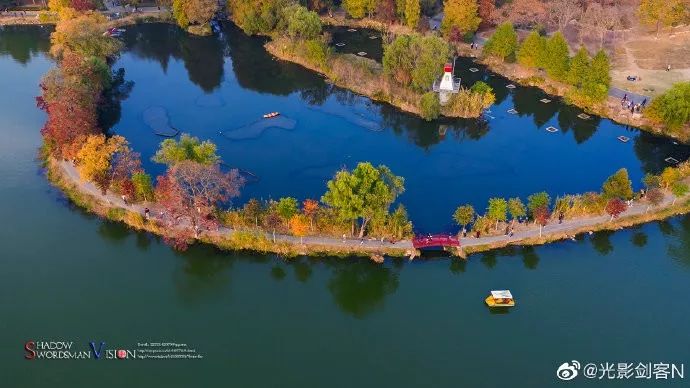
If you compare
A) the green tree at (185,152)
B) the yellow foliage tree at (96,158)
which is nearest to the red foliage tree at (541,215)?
the green tree at (185,152)

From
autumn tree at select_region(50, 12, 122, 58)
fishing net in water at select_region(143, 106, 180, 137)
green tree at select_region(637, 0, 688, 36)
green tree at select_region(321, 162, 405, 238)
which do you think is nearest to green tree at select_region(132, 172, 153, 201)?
fishing net in water at select_region(143, 106, 180, 137)

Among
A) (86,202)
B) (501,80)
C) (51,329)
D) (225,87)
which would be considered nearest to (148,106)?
(225,87)

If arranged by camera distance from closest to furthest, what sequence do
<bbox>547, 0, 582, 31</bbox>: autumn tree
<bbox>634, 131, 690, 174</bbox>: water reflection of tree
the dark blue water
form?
the dark blue water, <bbox>634, 131, 690, 174</bbox>: water reflection of tree, <bbox>547, 0, 582, 31</bbox>: autumn tree

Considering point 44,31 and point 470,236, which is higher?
point 44,31

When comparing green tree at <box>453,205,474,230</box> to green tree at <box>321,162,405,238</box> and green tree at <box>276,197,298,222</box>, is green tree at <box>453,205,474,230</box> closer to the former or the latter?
green tree at <box>321,162,405,238</box>

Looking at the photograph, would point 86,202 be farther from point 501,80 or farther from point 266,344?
point 501,80

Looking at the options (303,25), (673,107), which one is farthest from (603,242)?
(303,25)

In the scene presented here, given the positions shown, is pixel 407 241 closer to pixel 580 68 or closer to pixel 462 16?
pixel 580 68
